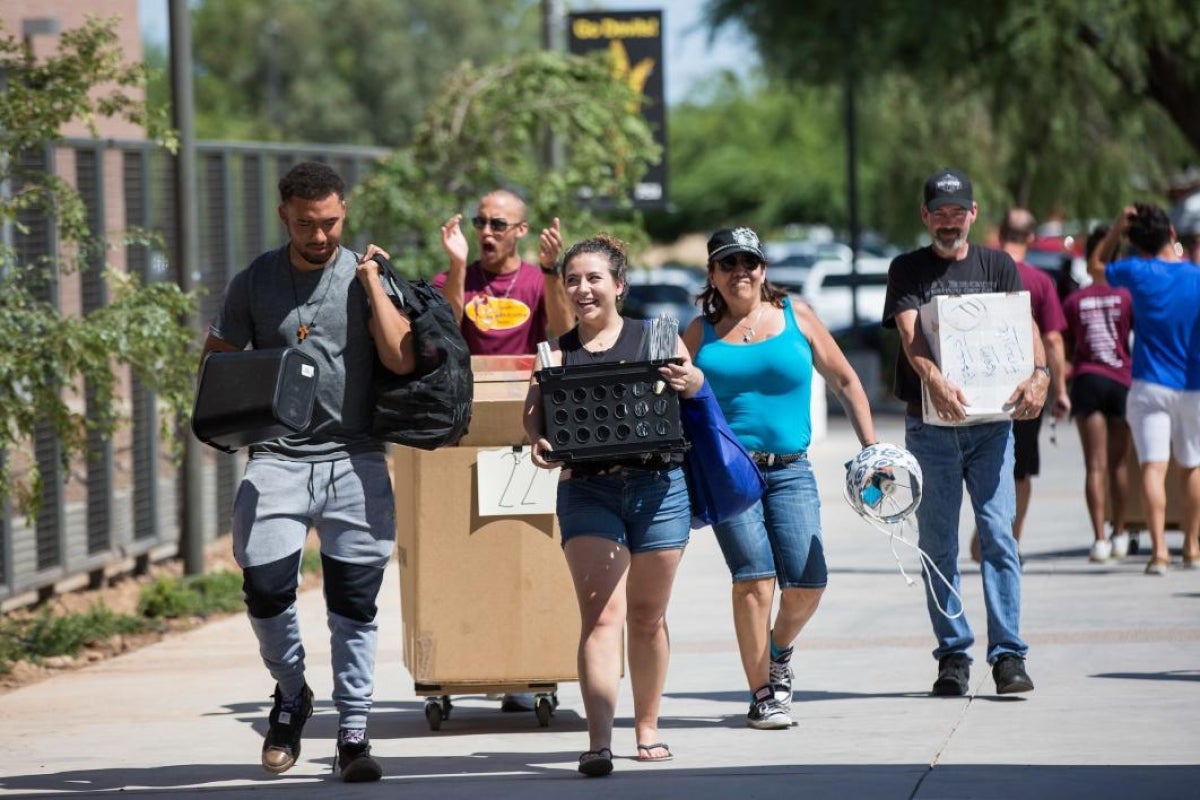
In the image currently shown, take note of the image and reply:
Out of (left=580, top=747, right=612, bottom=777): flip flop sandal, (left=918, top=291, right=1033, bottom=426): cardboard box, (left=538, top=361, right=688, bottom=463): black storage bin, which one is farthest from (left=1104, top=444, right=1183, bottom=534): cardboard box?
(left=580, top=747, right=612, bottom=777): flip flop sandal

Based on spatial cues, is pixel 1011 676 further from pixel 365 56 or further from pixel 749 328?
pixel 365 56

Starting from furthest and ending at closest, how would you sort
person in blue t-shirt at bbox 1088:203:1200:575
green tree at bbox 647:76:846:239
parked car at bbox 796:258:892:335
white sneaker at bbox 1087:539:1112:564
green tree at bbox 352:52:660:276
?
green tree at bbox 647:76:846:239
parked car at bbox 796:258:892:335
green tree at bbox 352:52:660:276
white sneaker at bbox 1087:539:1112:564
person in blue t-shirt at bbox 1088:203:1200:575

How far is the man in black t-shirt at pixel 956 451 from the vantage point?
316 inches

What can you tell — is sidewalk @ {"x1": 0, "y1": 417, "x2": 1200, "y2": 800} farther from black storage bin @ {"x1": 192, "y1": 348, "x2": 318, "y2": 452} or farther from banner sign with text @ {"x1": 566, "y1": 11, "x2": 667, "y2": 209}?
banner sign with text @ {"x1": 566, "y1": 11, "x2": 667, "y2": 209}

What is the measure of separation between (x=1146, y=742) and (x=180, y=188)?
7.06m

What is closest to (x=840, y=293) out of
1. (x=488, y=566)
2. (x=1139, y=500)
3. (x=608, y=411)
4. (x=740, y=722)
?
(x=1139, y=500)

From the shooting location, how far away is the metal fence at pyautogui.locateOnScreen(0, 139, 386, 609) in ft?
36.8

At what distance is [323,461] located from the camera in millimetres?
6707

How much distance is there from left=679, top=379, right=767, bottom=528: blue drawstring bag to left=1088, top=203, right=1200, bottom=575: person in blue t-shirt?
485cm

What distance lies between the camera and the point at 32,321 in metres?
9.25

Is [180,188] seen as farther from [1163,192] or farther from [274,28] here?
[274,28]

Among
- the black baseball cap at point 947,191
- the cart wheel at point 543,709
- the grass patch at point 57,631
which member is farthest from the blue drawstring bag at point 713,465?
the grass patch at point 57,631

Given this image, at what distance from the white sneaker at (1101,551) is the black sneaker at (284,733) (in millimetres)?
6363

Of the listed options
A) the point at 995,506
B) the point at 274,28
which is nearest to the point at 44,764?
the point at 995,506
